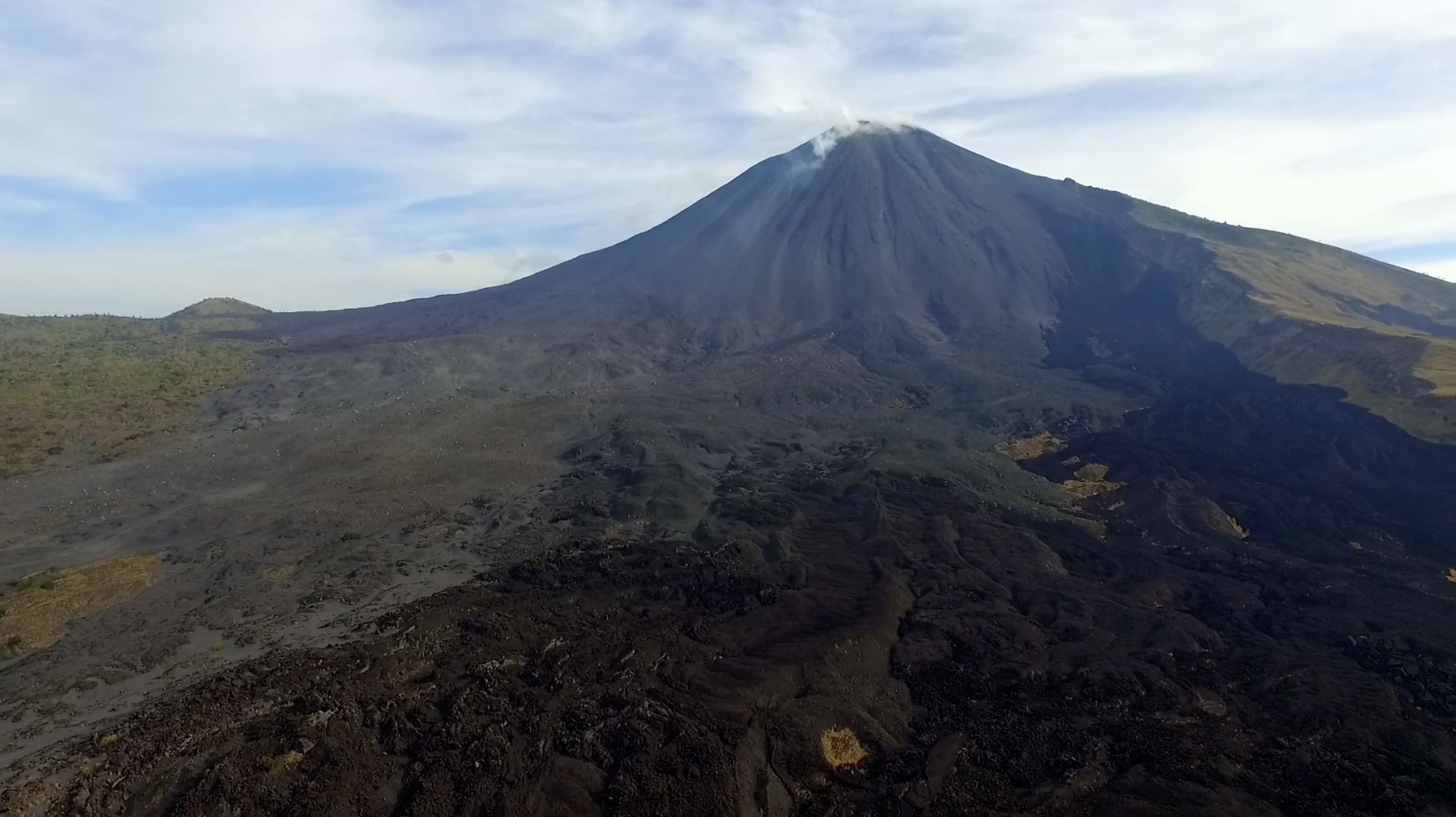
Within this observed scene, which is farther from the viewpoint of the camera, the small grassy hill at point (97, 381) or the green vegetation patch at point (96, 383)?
the green vegetation patch at point (96, 383)

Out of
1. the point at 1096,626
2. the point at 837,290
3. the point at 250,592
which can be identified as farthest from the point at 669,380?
the point at 1096,626

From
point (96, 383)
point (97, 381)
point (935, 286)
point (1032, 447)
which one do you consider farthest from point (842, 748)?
point (935, 286)

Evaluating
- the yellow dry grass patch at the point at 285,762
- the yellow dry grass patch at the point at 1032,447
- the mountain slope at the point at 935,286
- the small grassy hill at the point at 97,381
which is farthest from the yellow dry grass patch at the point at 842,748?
the mountain slope at the point at 935,286

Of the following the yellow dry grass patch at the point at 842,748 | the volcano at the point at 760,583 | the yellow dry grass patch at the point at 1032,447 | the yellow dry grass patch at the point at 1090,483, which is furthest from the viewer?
the yellow dry grass patch at the point at 1032,447

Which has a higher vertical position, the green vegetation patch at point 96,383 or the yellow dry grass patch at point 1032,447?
the green vegetation patch at point 96,383

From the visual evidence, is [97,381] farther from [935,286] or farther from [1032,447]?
[935,286]

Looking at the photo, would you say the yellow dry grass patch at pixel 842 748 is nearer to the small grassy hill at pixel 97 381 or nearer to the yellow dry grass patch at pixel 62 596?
the yellow dry grass patch at pixel 62 596

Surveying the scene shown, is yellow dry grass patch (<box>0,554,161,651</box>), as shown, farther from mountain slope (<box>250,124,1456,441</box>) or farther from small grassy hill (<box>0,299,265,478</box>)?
mountain slope (<box>250,124,1456,441</box>)
